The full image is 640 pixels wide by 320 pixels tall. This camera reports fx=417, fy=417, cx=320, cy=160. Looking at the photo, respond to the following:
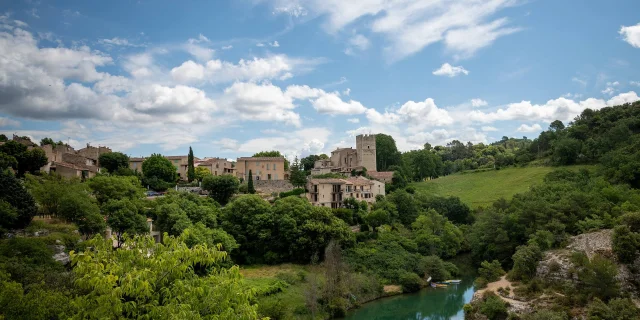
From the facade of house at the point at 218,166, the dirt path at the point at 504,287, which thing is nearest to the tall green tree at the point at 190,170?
the facade of house at the point at 218,166

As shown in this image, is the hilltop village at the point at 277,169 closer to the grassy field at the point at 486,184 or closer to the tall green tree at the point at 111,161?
the tall green tree at the point at 111,161

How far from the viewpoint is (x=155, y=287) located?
26.4 feet

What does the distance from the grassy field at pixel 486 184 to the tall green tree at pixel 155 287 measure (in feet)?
163

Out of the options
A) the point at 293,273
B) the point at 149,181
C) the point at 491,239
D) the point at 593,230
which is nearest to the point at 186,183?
the point at 149,181

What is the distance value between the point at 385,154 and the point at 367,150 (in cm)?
516

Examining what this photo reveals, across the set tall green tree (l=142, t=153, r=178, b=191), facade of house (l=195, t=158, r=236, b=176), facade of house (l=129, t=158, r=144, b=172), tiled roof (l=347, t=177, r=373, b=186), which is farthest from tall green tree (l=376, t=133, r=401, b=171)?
facade of house (l=129, t=158, r=144, b=172)

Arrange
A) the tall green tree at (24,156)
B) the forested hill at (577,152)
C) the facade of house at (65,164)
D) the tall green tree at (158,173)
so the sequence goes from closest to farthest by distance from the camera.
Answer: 1. the tall green tree at (24,156)
2. the facade of house at (65,164)
3. the forested hill at (577,152)
4. the tall green tree at (158,173)

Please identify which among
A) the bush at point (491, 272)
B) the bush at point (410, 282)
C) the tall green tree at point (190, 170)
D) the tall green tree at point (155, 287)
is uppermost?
the tall green tree at point (190, 170)

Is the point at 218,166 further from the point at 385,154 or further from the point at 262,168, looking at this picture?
the point at 385,154

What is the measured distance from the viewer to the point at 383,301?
3247cm

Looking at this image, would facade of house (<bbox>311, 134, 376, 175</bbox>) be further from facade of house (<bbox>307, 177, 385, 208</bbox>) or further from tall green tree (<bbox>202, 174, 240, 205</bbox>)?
tall green tree (<bbox>202, 174, 240, 205</bbox>)

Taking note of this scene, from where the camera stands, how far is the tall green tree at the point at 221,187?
44.7 m

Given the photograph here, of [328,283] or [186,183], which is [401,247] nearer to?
[328,283]

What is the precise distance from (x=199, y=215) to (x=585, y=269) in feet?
91.4
